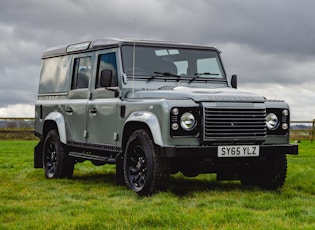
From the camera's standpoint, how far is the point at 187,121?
26.2ft

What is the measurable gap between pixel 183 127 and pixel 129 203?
1.21 meters

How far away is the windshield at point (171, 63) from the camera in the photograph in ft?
30.9

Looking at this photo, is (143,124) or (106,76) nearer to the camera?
(143,124)

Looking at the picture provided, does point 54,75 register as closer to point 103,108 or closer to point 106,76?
point 103,108

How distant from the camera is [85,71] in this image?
10.6 m

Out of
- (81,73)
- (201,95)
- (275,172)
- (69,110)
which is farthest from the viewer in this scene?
(69,110)

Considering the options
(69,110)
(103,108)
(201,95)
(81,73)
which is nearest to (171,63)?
(103,108)

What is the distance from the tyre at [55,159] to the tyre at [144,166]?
8.83 ft

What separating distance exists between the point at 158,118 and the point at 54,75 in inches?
173

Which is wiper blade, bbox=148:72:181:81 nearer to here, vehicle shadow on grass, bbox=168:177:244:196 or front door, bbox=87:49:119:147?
front door, bbox=87:49:119:147

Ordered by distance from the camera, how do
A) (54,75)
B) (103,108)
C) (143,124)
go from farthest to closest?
1. (54,75)
2. (103,108)
3. (143,124)

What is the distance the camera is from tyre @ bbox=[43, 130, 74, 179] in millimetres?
11117

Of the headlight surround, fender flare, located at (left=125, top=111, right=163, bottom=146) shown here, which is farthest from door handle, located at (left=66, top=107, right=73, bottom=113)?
the headlight surround

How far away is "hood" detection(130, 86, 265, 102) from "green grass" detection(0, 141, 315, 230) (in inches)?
51.2
